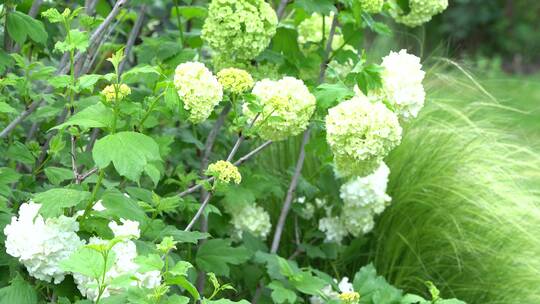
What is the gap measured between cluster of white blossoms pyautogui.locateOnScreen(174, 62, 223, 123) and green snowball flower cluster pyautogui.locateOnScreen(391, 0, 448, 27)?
0.96 metres

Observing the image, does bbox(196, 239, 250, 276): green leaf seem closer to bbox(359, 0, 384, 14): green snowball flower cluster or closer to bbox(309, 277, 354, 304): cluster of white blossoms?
bbox(309, 277, 354, 304): cluster of white blossoms

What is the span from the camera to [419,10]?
2656mm

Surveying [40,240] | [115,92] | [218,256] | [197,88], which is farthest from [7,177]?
[218,256]

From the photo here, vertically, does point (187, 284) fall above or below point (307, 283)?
above

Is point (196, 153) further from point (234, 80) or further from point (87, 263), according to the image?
point (87, 263)

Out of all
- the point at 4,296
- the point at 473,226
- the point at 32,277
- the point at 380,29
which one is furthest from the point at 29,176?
the point at 473,226

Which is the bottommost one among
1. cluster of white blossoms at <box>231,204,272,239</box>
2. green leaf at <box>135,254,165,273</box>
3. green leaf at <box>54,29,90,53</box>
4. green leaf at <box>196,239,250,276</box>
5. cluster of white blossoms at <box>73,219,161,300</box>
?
cluster of white blossoms at <box>231,204,272,239</box>

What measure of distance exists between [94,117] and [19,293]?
416mm

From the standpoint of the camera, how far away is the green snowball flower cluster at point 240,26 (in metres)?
2.31

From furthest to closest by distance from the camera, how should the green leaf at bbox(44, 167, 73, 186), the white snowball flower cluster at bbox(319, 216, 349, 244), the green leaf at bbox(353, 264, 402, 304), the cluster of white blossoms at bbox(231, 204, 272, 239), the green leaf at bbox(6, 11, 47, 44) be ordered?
the white snowball flower cluster at bbox(319, 216, 349, 244), the cluster of white blossoms at bbox(231, 204, 272, 239), the green leaf at bbox(353, 264, 402, 304), the green leaf at bbox(6, 11, 47, 44), the green leaf at bbox(44, 167, 73, 186)

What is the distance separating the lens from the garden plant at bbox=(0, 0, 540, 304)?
186 centimetres

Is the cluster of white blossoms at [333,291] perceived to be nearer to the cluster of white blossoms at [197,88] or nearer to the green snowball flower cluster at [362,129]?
the green snowball flower cluster at [362,129]

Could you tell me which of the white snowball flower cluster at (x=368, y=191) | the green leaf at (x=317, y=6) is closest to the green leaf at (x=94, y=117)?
the green leaf at (x=317, y=6)

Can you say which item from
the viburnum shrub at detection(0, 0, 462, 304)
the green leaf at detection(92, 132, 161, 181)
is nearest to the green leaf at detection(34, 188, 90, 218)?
the viburnum shrub at detection(0, 0, 462, 304)
